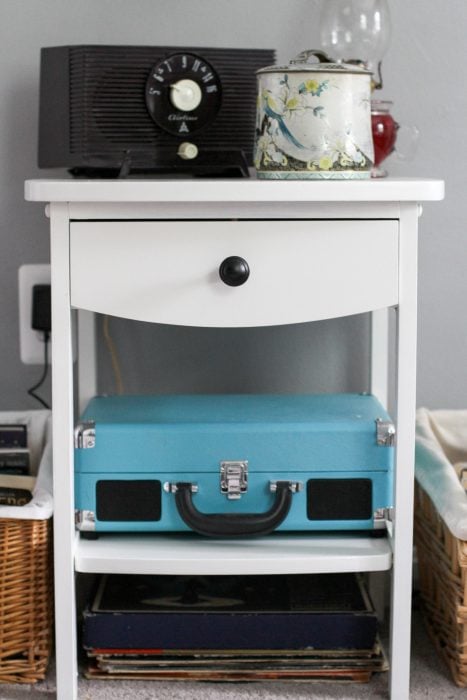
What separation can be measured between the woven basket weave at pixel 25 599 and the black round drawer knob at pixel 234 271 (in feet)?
1.25

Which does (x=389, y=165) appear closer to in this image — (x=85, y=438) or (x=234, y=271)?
(x=234, y=271)

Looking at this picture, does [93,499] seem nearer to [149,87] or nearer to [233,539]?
[233,539]

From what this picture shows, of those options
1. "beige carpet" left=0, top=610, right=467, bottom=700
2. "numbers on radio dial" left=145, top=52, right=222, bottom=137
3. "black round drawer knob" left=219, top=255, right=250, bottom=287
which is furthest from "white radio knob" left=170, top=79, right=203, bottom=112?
"beige carpet" left=0, top=610, right=467, bottom=700

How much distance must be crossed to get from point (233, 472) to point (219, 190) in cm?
35

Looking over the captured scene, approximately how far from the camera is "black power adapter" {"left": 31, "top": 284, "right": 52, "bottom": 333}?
1.52 metres

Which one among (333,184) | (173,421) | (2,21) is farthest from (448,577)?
(2,21)

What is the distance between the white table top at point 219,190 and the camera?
112 cm

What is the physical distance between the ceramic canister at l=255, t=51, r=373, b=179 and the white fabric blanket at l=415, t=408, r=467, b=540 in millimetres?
408

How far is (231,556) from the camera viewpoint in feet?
4.00

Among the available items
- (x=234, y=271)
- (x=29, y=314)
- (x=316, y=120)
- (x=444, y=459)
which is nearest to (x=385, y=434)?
(x=444, y=459)

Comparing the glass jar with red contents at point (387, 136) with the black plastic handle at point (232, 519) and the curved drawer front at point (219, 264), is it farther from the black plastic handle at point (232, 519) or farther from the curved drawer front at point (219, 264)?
the black plastic handle at point (232, 519)

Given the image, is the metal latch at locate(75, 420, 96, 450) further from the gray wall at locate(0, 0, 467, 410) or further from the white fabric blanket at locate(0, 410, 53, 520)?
the gray wall at locate(0, 0, 467, 410)

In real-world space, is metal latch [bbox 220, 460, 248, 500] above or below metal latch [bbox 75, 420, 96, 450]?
below

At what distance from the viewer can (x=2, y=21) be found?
150cm
